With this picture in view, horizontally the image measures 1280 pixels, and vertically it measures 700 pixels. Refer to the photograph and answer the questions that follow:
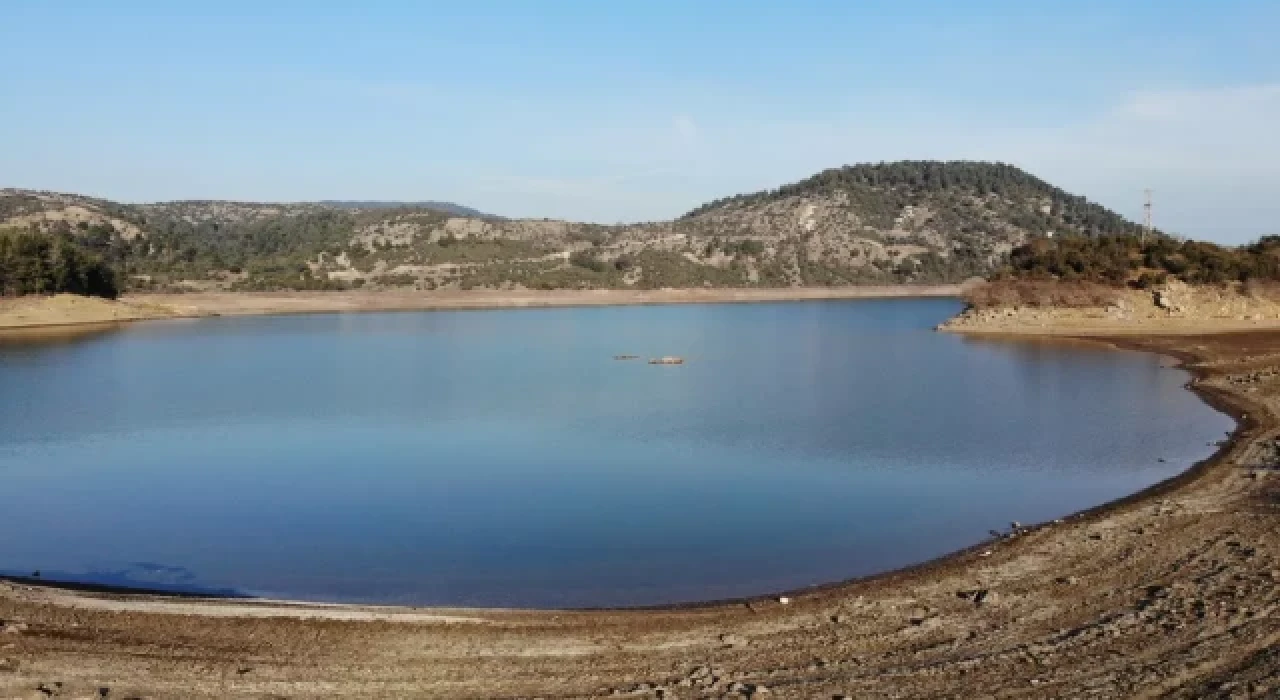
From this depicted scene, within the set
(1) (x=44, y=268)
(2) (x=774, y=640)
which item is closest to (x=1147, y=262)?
(2) (x=774, y=640)

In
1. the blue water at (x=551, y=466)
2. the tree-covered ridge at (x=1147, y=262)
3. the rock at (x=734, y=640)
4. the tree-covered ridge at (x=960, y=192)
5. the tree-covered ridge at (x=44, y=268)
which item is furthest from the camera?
the tree-covered ridge at (x=960, y=192)

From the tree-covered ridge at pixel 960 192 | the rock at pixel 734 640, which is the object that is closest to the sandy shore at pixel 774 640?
the rock at pixel 734 640

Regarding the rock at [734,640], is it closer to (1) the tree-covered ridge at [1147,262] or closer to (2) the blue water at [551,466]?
(2) the blue water at [551,466]

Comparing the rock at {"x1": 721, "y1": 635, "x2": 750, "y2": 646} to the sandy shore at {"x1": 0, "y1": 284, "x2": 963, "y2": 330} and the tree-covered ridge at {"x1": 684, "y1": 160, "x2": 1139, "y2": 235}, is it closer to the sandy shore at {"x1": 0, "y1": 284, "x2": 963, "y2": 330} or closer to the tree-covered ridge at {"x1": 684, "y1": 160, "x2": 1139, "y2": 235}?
the sandy shore at {"x1": 0, "y1": 284, "x2": 963, "y2": 330}

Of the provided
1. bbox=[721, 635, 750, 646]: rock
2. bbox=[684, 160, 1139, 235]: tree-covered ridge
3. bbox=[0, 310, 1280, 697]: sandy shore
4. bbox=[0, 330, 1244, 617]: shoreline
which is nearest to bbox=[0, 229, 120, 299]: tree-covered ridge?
bbox=[0, 330, 1244, 617]: shoreline

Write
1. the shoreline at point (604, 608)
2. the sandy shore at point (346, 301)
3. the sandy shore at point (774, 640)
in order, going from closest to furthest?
the sandy shore at point (774, 640) < the shoreline at point (604, 608) < the sandy shore at point (346, 301)

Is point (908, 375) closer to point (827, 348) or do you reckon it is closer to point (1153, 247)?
point (827, 348)

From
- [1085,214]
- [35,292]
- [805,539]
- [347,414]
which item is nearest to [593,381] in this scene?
[347,414]

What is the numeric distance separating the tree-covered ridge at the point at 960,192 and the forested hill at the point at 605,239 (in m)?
0.42

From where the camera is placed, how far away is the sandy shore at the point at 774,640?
318 inches

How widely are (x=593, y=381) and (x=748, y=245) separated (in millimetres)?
87409

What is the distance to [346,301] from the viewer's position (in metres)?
85.4

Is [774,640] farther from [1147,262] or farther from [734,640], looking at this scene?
[1147,262]

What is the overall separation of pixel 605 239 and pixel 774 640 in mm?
119142
